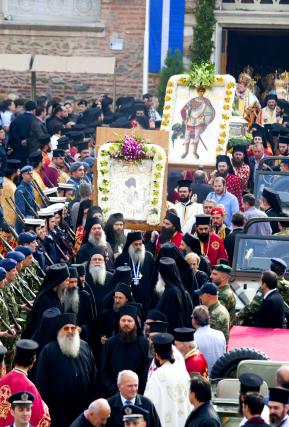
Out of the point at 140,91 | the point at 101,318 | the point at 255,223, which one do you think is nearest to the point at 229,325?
the point at 101,318

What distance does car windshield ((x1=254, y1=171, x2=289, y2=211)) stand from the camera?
901 inches

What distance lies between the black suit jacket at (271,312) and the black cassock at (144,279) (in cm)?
200

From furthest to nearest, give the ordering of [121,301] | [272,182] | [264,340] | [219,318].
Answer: [272,182]
[121,301]
[219,318]
[264,340]

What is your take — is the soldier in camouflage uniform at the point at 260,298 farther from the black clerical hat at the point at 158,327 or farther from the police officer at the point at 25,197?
the police officer at the point at 25,197

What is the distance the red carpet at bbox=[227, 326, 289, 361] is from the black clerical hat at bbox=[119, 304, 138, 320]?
0.92 m

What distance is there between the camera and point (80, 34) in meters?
37.9

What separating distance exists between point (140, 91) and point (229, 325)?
21624 mm

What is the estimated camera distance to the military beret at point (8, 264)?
16.6 metres

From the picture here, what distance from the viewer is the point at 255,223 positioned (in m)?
20.3

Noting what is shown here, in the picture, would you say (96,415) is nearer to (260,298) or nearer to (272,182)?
(260,298)

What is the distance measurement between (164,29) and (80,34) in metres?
2.18

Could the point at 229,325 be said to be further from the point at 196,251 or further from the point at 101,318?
the point at 196,251

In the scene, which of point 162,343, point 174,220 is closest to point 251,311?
point 162,343

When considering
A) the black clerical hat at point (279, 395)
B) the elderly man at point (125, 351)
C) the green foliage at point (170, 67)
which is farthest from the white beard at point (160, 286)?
the green foliage at point (170, 67)
